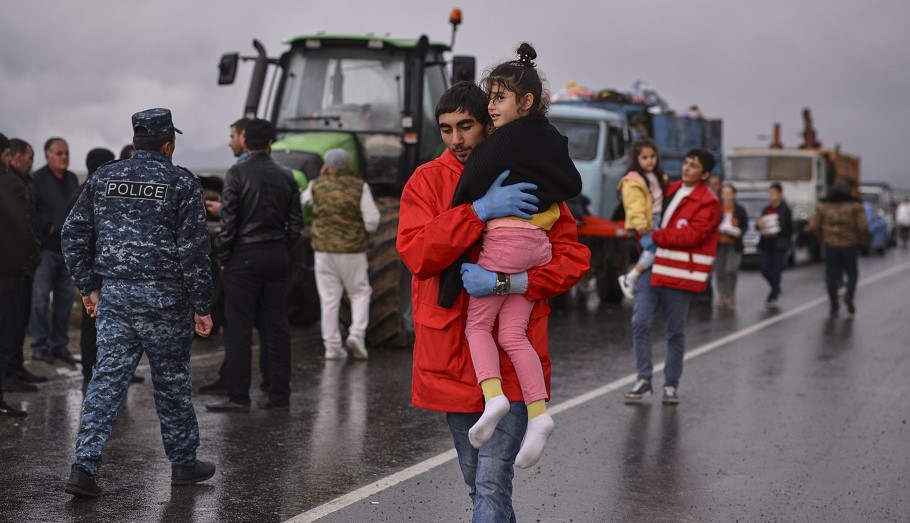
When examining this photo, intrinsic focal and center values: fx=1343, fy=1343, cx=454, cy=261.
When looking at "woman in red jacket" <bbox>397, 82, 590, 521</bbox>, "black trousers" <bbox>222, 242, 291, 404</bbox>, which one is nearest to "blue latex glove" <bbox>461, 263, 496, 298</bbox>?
"woman in red jacket" <bbox>397, 82, 590, 521</bbox>

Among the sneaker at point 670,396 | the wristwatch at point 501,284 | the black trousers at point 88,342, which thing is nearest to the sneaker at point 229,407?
the black trousers at point 88,342

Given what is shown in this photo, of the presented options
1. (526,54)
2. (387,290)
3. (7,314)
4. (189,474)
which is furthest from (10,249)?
(526,54)

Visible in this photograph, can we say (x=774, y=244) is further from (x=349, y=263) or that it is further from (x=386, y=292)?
(x=349, y=263)

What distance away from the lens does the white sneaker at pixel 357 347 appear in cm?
1218

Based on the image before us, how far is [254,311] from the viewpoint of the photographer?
31.4 ft

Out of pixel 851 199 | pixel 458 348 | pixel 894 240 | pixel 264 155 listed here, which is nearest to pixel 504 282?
pixel 458 348

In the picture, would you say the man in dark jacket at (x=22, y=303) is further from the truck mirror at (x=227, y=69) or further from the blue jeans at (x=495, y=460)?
the blue jeans at (x=495, y=460)

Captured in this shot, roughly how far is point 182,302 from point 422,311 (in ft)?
7.51

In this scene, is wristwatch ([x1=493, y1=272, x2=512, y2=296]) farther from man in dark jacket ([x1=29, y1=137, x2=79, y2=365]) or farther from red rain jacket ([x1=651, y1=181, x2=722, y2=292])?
man in dark jacket ([x1=29, y1=137, x2=79, y2=365])

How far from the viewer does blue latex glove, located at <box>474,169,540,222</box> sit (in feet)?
15.6

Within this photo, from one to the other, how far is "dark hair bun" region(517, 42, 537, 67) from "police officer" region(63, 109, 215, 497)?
239cm

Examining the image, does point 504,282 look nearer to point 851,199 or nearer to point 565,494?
point 565,494

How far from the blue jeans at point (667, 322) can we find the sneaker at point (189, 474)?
4185 mm

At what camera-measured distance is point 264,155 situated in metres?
9.73
